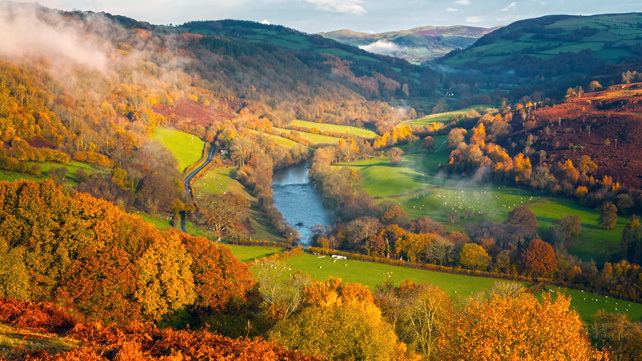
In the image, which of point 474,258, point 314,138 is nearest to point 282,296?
point 474,258

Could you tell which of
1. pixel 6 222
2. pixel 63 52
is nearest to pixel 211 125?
pixel 63 52

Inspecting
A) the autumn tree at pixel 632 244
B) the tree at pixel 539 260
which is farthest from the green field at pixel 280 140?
the tree at pixel 539 260

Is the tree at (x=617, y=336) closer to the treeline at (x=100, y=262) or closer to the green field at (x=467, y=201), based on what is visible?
the treeline at (x=100, y=262)

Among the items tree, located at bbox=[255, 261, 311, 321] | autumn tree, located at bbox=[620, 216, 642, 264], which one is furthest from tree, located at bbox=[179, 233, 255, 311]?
autumn tree, located at bbox=[620, 216, 642, 264]

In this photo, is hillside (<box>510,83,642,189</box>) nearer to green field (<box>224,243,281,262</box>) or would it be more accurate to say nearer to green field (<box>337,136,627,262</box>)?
green field (<box>337,136,627,262</box>)

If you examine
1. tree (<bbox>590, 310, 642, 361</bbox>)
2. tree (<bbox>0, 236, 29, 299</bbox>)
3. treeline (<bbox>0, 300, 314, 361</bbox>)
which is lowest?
tree (<bbox>590, 310, 642, 361</bbox>)

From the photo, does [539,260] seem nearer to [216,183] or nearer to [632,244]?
[632,244]

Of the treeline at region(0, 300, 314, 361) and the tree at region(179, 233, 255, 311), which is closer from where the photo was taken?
the treeline at region(0, 300, 314, 361)

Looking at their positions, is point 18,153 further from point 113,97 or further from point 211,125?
point 211,125
